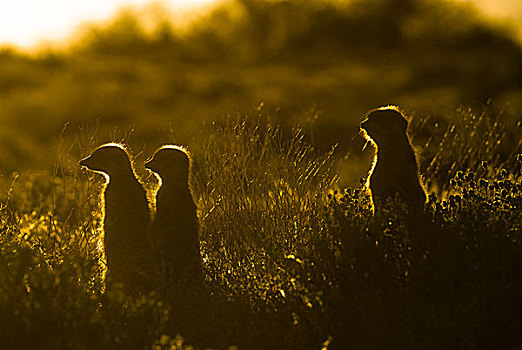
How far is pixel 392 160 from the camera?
7539mm

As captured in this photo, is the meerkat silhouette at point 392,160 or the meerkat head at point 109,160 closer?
the meerkat head at point 109,160

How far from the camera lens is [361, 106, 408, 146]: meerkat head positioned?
758 centimetres

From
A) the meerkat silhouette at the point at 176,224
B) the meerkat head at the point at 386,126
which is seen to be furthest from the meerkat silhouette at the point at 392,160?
the meerkat silhouette at the point at 176,224

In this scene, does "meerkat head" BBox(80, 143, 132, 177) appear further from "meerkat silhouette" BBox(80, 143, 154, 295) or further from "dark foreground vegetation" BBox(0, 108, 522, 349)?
"dark foreground vegetation" BBox(0, 108, 522, 349)

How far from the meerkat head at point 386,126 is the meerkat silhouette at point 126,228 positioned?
6.76 ft

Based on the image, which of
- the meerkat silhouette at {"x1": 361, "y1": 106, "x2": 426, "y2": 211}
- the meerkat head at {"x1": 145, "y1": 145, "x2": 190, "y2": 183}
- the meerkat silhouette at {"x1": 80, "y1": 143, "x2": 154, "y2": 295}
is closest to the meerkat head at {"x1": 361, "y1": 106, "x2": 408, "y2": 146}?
the meerkat silhouette at {"x1": 361, "y1": 106, "x2": 426, "y2": 211}

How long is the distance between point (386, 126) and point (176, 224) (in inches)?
80.0

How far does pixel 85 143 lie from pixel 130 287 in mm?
1824

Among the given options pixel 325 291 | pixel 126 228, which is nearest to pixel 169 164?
pixel 126 228

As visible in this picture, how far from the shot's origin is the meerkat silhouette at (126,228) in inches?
276

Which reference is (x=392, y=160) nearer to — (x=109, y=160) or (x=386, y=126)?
(x=386, y=126)

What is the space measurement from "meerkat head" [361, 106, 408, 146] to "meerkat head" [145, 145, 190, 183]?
1662 mm

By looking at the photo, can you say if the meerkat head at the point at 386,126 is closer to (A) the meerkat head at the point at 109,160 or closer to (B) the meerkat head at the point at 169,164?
(B) the meerkat head at the point at 169,164

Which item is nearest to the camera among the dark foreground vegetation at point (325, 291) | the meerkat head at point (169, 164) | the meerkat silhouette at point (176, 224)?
the dark foreground vegetation at point (325, 291)
